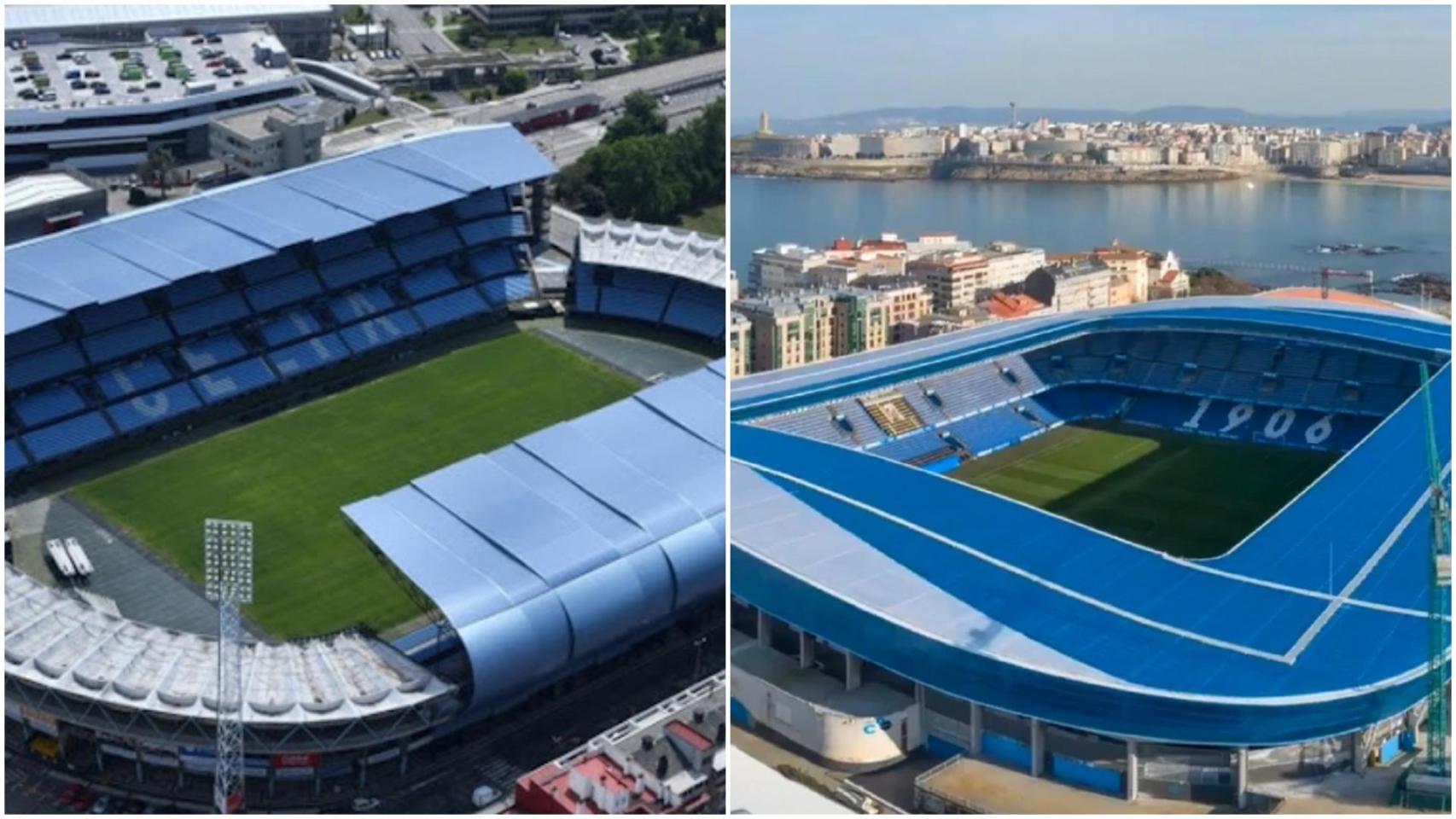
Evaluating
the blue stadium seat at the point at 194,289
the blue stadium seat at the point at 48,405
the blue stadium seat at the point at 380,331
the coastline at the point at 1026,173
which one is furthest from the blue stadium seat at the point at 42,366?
the coastline at the point at 1026,173

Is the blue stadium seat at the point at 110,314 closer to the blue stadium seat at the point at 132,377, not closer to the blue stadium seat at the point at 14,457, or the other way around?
the blue stadium seat at the point at 132,377

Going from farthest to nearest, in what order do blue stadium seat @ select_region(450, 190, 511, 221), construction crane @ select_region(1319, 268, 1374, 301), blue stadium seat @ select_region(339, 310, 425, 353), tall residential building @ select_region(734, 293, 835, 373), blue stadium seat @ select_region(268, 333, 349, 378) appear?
1. construction crane @ select_region(1319, 268, 1374, 301)
2. blue stadium seat @ select_region(450, 190, 511, 221)
3. tall residential building @ select_region(734, 293, 835, 373)
4. blue stadium seat @ select_region(339, 310, 425, 353)
5. blue stadium seat @ select_region(268, 333, 349, 378)

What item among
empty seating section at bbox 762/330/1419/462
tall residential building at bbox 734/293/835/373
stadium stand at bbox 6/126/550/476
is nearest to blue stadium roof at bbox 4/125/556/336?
stadium stand at bbox 6/126/550/476

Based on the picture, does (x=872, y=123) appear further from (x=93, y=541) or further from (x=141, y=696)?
(x=141, y=696)

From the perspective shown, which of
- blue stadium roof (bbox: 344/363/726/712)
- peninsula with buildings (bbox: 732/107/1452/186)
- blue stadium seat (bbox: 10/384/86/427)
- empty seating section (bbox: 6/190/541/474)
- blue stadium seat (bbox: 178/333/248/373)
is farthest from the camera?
peninsula with buildings (bbox: 732/107/1452/186)

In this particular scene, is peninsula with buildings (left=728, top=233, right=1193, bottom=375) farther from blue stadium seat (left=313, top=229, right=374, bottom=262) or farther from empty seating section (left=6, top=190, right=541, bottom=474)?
blue stadium seat (left=313, top=229, right=374, bottom=262)

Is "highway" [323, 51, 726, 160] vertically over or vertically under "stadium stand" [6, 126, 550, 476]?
over
